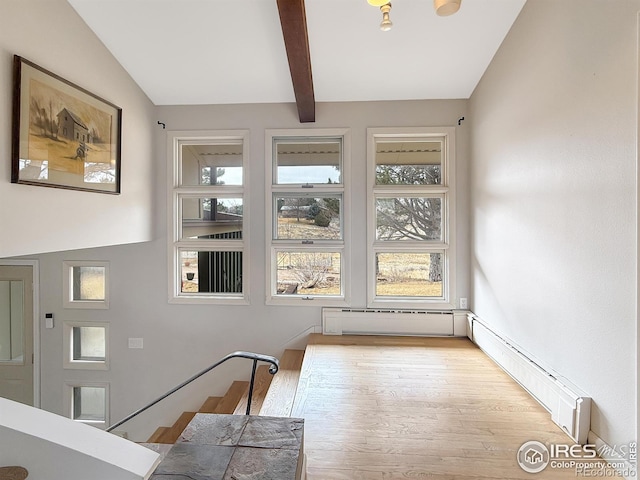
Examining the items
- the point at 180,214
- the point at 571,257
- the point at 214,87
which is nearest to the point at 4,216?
the point at 180,214

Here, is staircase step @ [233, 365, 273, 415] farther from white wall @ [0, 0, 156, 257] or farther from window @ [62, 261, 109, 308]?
window @ [62, 261, 109, 308]

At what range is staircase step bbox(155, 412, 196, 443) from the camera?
10.5 feet

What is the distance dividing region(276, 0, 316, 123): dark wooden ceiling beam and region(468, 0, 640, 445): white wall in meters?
1.62

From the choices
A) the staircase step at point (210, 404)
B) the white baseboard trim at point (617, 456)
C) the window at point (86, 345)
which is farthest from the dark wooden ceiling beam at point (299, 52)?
the window at point (86, 345)

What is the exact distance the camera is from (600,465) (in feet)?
5.35

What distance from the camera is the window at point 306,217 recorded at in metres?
3.55

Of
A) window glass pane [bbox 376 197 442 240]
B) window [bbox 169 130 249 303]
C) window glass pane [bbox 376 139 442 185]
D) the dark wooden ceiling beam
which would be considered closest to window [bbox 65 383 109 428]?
window [bbox 169 130 249 303]

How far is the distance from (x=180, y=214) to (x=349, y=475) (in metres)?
3.13

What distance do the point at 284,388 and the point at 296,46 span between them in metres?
2.80

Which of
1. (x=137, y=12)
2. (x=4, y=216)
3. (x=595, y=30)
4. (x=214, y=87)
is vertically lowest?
(x=4, y=216)

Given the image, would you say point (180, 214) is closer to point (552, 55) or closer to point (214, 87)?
point (214, 87)

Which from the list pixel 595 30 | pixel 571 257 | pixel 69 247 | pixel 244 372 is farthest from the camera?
pixel 244 372

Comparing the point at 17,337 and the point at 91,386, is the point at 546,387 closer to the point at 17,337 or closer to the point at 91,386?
the point at 91,386

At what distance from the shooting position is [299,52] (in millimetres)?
2551
